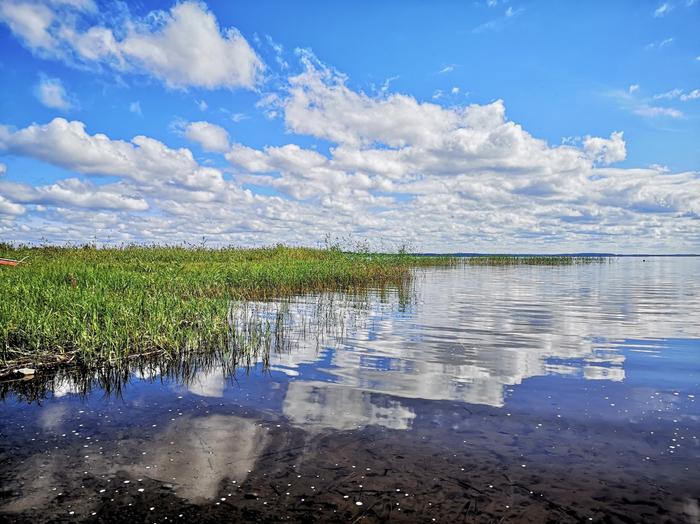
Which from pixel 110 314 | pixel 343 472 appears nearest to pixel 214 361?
pixel 110 314

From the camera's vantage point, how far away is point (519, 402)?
28.2 feet

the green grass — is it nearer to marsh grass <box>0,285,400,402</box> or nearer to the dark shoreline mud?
marsh grass <box>0,285,400,402</box>

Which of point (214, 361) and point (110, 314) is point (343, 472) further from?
point (110, 314)

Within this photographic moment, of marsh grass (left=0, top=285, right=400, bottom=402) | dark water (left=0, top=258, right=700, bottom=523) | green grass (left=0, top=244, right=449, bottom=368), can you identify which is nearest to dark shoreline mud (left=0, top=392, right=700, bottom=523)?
dark water (left=0, top=258, right=700, bottom=523)

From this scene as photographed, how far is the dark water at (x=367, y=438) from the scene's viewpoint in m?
5.17

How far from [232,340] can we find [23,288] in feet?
21.6

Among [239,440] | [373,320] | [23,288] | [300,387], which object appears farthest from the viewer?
[373,320]

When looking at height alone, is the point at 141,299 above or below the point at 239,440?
above

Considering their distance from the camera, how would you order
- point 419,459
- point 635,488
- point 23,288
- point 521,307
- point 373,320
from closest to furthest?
point 635,488 → point 419,459 → point 23,288 → point 373,320 → point 521,307

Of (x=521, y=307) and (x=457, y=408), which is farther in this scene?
(x=521, y=307)

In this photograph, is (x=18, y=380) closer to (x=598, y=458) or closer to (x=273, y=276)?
(x=598, y=458)

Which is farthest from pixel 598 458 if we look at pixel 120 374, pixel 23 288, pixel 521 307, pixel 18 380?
pixel 521 307

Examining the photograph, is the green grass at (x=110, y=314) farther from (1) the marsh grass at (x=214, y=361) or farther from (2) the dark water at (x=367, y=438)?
(2) the dark water at (x=367, y=438)

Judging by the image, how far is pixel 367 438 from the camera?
6859mm
